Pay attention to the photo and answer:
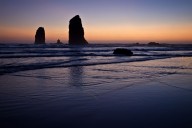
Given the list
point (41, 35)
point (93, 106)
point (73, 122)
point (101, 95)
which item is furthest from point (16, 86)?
point (41, 35)

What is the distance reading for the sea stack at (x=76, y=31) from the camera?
382 ft

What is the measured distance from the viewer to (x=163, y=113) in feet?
15.4

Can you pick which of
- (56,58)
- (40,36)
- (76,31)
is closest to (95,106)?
(56,58)

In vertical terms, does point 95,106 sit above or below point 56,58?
below

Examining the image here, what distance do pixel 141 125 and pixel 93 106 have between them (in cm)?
148

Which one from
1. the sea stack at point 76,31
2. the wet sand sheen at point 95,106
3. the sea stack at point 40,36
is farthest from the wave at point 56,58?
the sea stack at point 40,36

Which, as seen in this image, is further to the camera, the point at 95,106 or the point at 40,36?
the point at 40,36

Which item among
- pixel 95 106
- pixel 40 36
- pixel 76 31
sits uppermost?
pixel 76 31

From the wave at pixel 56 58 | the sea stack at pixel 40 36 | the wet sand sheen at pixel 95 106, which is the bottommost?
the wet sand sheen at pixel 95 106

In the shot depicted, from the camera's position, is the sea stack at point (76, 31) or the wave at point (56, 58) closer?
the wave at point (56, 58)

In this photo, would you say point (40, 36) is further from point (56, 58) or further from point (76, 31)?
point (56, 58)

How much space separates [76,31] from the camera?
118m

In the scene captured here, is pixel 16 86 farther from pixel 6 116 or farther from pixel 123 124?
pixel 123 124

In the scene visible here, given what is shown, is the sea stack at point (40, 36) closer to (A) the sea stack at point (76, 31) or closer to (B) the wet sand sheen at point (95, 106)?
(A) the sea stack at point (76, 31)
